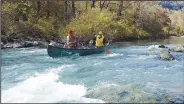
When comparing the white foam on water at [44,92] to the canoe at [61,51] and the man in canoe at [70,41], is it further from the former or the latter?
the man in canoe at [70,41]

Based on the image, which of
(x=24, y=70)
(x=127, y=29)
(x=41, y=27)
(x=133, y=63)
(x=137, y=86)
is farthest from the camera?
(x=127, y=29)

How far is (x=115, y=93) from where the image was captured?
547 inches

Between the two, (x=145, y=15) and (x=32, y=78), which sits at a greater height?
(x=145, y=15)

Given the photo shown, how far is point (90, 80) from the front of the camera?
1706 centimetres

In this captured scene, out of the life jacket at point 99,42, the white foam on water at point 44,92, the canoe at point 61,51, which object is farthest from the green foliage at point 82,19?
the white foam on water at point 44,92

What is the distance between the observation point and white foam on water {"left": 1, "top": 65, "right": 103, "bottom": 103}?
13.0m

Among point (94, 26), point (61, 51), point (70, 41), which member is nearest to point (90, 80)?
point (61, 51)

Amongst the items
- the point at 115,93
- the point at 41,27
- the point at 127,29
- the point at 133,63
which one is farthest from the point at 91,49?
the point at 127,29

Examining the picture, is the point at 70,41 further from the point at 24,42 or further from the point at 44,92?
the point at 44,92

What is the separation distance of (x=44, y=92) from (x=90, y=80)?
3.45 m

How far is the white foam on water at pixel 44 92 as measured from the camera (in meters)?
13.0

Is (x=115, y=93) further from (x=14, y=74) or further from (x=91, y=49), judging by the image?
(x=91, y=49)

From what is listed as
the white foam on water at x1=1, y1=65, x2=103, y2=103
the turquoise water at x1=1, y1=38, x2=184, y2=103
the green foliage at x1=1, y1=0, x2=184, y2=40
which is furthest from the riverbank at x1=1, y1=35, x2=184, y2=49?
the white foam on water at x1=1, y1=65, x2=103, y2=103

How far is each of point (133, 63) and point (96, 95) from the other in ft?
31.9
